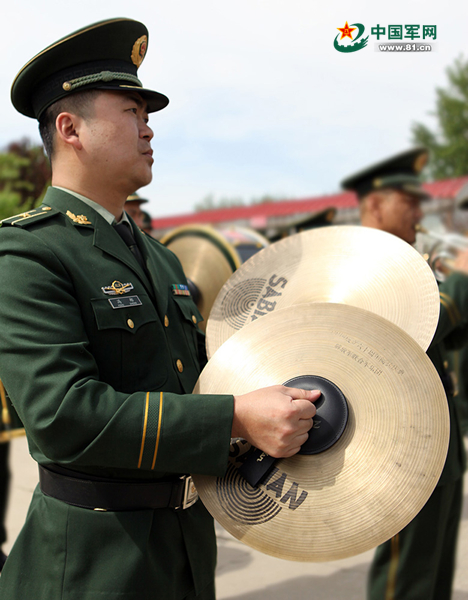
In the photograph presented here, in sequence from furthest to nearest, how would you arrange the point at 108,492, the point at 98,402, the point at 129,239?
the point at 129,239 → the point at 108,492 → the point at 98,402

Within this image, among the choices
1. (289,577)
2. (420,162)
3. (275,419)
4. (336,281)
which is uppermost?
(420,162)

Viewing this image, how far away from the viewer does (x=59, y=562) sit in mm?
1524

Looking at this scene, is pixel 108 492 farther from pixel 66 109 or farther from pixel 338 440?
pixel 66 109

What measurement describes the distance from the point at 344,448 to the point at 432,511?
1.68 meters

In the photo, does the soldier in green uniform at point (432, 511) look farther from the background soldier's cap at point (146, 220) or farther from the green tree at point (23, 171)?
the green tree at point (23, 171)

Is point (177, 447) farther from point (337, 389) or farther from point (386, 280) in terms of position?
point (386, 280)

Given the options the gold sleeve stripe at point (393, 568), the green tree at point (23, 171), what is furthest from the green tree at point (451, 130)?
the gold sleeve stripe at point (393, 568)

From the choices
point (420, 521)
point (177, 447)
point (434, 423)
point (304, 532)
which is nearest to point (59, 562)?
point (177, 447)

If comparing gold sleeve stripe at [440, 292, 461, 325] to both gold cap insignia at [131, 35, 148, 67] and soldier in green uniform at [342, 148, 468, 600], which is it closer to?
soldier in green uniform at [342, 148, 468, 600]

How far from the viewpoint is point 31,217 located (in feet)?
5.22

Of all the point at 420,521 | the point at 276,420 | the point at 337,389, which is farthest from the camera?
the point at 420,521

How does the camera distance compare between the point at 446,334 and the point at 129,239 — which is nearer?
the point at 129,239

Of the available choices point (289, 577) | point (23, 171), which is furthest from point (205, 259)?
point (23, 171)

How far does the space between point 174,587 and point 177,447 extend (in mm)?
478
